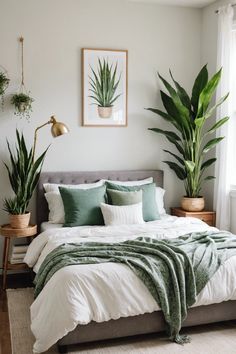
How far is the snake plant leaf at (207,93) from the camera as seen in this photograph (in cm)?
480

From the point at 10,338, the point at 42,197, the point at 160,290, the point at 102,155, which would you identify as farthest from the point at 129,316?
the point at 102,155

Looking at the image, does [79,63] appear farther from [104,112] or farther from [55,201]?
[55,201]

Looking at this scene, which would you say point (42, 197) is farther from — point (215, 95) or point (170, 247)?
point (215, 95)

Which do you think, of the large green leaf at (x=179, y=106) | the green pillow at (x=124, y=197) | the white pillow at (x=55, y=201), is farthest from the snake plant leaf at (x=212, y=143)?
the white pillow at (x=55, y=201)

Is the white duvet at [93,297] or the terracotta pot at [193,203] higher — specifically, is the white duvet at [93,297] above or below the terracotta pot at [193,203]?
below

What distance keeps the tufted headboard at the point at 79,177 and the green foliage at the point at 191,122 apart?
27cm

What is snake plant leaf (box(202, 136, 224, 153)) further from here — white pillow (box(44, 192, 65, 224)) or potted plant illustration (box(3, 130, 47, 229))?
potted plant illustration (box(3, 130, 47, 229))

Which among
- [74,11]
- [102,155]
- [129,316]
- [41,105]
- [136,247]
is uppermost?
[74,11]

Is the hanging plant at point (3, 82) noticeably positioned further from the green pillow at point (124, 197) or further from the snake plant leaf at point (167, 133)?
the snake plant leaf at point (167, 133)

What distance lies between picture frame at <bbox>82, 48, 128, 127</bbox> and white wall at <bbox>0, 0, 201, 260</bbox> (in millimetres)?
69

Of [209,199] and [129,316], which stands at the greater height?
[209,199]

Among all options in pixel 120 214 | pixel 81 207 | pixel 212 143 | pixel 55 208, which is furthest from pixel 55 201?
pixel 212 143

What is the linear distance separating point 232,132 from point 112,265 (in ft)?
8.08

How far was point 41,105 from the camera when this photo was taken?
4.95 m
